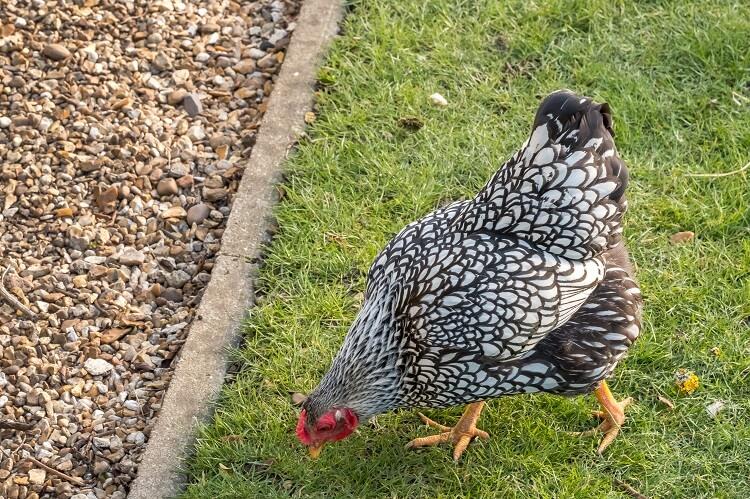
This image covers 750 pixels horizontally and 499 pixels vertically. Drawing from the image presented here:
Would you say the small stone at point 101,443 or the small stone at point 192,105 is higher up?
the small stone at point 192,105

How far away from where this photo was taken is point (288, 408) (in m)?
4.30

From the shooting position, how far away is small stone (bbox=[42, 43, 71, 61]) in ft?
17.7

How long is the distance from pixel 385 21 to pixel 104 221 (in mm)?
2061

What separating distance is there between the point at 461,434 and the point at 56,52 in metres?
3.18

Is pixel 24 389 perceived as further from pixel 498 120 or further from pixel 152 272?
pixel 498 120

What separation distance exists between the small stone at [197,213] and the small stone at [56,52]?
1.27 m

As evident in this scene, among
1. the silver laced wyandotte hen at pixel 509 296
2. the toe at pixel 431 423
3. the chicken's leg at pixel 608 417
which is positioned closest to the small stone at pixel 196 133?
the silver laced wyandotte hen at pixel 509 296

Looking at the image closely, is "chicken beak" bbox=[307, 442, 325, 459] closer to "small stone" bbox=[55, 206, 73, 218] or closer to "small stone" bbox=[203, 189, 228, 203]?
"small stone" bbox=[203, 189, 228, 203]

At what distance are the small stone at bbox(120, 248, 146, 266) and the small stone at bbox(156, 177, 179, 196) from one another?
393 mm

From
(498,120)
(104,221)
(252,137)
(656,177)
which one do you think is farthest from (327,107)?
(656,177)

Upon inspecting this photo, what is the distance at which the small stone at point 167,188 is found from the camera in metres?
5.02

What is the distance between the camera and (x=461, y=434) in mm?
4188

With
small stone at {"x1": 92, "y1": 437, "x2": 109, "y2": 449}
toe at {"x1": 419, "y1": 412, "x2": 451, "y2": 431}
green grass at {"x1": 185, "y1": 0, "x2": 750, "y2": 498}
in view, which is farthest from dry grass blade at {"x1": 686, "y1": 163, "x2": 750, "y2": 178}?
small stone at {"x1": 92, "y1": 437, "x2": 109, "y2": 449}

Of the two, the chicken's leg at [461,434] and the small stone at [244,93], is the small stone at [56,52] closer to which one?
the small stone at [244,93]
